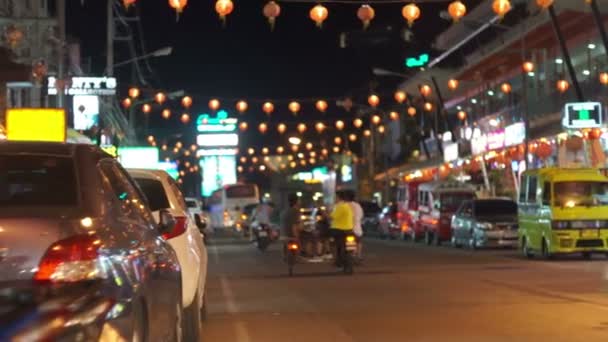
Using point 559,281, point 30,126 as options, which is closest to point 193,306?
point 559,281

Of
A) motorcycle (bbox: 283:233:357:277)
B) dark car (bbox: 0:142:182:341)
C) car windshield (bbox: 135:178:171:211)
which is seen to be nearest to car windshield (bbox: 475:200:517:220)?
motorcycle (bbox: 283:233:357:277)

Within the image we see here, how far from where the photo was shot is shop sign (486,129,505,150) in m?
45.1

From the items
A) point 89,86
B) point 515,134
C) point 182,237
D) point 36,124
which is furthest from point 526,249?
point 182,237

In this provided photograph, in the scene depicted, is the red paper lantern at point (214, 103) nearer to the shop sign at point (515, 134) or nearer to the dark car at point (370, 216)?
the dark car at point (370, 216)

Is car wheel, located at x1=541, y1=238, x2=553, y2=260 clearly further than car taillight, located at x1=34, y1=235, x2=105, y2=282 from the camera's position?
Yes

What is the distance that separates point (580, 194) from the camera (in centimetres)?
2533

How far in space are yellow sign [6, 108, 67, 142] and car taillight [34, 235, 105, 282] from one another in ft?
55.8

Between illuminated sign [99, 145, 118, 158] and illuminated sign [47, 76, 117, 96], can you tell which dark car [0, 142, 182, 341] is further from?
illuminated sign [47, 76, 117, 96]

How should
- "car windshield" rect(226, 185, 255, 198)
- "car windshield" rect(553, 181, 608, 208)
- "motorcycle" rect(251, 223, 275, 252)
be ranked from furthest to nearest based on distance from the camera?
"car windshield" rect(226, 185, 255, 198) → "motorcycle" rect(251, 223, 275, 252) → "car windshield" rect(553, 181, 608, 208)

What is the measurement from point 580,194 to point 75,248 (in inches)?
848

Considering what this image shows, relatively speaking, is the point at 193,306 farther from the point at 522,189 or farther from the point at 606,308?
the point at 522,189

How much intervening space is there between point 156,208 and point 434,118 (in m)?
54.9

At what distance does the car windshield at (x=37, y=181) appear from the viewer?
239 inches

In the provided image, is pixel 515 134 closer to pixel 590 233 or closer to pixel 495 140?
pixel 495 140
